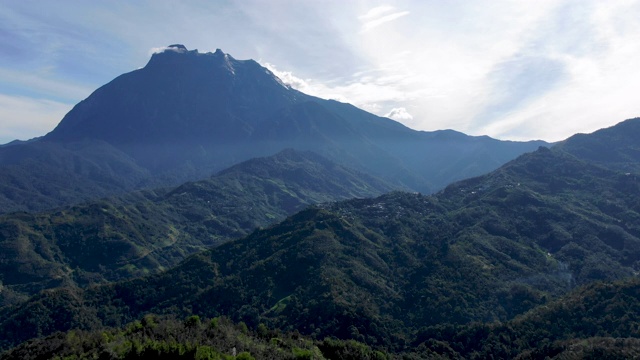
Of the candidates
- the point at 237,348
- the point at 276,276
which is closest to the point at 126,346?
the point at 237,348

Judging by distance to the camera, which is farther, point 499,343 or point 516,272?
point 516,272

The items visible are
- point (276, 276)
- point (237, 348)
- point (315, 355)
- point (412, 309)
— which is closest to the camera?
point (237, 348)

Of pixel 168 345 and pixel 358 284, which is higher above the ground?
pixel 168 345

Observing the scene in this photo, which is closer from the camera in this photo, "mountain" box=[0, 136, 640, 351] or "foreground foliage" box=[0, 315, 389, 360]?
"foreground foliage" box=[0, 315, 389, 360]

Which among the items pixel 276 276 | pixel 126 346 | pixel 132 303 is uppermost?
pixel 126 346

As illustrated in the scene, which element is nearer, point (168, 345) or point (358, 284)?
point (168, 345)

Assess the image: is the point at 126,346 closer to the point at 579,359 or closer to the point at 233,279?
the point at 579,359

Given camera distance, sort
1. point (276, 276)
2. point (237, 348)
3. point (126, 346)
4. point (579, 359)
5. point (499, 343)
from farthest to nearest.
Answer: point (276, 276) → point (499, 343) → point (579, 359) → point (237, 348) → point (126, 346)

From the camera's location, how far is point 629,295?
119938 mm

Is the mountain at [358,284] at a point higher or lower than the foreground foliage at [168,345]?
lower

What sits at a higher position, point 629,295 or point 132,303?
point 629,295

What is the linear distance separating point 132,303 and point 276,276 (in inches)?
2078

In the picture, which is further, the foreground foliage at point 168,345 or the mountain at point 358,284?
the mountain at point 358,284

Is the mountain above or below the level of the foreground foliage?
below
